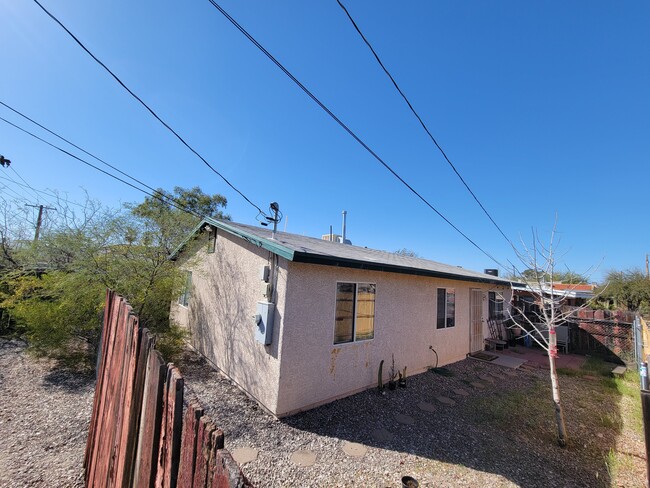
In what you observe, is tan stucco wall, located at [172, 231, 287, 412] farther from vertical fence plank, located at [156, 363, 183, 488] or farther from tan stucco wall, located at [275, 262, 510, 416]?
vertical fence plank, located at [156, 363, 183, 488]

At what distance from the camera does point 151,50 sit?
5398 millimetres

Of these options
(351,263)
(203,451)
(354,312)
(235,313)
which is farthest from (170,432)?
(235,313)

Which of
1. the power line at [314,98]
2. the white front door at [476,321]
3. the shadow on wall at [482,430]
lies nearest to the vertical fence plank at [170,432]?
the shadow on wall at [482,430]

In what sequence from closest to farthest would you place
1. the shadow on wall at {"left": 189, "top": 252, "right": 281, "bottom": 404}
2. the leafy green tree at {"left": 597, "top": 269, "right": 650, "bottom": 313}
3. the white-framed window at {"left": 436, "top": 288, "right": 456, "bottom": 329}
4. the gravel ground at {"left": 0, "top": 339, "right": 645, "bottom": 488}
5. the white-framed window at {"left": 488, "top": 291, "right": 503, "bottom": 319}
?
the gravel ground at {"left": 0, "top": 339, "right": 645, "bottom": 488} < the shadow on wall at {"left": 189, "top": 252, "right": 281, "bottom": 404} < the white-framed window at {"left": 436, "top": 288, "right": 456, "bottom": 329} < the white-framed window at {"left": 488, "top": 291, "right": 503, "bottom": 319} < the leafy green tree at {"left": 597, "top": 269, "right": 650, "bottom": 313}

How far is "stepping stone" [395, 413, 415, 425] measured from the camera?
485cm

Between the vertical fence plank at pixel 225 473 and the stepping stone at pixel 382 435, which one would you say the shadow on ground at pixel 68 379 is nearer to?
the stepping stone at pixel 382 435

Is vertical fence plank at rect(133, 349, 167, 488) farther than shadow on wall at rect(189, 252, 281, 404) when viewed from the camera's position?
No

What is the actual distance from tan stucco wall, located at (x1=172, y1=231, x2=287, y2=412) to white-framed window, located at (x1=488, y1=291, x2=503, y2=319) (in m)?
9.66

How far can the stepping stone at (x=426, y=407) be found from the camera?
534 centimetres

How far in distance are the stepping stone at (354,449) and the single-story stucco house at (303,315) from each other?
45.6 inches

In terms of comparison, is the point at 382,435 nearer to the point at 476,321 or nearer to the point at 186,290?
the point at 186,290

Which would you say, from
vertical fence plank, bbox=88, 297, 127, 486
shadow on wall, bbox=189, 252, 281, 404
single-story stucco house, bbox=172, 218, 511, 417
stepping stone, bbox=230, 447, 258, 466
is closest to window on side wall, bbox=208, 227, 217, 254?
single-story stucco house, bbox=172, 218, 511, 417

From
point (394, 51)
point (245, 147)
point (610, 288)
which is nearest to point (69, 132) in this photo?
point (245, 147)

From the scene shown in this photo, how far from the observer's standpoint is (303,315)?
494 cm
